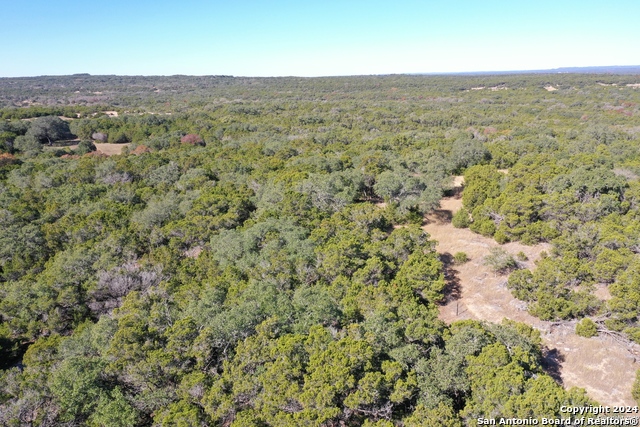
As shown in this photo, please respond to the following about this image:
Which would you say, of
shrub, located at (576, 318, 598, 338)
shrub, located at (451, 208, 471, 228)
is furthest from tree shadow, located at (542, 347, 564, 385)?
shrub, located at (451, 208, 471, 228)

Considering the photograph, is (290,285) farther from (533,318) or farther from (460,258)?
(533,318)

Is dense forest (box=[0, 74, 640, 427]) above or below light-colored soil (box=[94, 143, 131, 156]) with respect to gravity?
below

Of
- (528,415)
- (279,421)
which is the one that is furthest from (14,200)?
(528,415)

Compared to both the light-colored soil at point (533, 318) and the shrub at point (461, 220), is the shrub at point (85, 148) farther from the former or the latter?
the shrub at point (461, 220)

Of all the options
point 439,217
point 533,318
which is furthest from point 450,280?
point 439,217

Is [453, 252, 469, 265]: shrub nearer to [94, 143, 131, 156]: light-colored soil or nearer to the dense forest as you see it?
the dense forest
